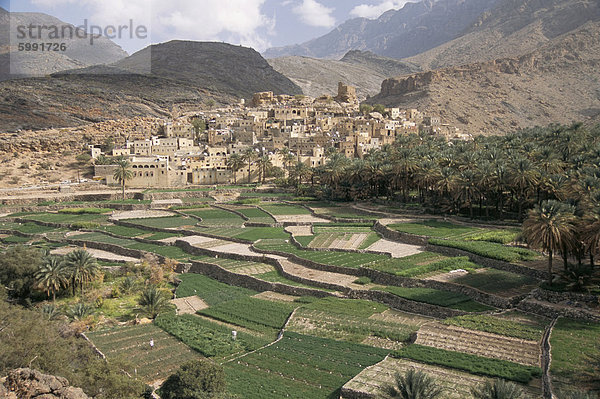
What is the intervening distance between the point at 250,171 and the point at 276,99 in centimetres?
4741

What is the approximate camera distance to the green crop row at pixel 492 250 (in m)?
32.0

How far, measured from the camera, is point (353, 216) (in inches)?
2045

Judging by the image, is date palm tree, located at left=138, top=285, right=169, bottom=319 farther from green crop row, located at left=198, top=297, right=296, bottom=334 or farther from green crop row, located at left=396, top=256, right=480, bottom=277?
green crop row, located at left=396, top=256, right=480, bottom=277

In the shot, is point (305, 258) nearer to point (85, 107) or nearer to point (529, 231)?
point (529, 231)

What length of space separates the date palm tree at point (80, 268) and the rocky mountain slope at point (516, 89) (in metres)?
101

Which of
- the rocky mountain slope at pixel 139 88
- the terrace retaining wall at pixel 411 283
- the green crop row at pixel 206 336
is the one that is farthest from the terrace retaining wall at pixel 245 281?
the rocky mountain slope at pixel 139 88

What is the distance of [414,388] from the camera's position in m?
15.8

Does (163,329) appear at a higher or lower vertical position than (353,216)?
lower

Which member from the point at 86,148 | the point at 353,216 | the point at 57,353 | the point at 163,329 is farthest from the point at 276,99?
the point at 57,353

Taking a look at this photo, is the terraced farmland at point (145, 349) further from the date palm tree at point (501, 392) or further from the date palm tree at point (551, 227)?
the date palm tree at point (551, 227)

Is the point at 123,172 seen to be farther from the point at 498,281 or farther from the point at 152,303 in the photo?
the point at 498,281

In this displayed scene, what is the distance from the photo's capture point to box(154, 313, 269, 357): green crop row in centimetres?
2424

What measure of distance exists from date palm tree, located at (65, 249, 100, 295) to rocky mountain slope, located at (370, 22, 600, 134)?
332 ft

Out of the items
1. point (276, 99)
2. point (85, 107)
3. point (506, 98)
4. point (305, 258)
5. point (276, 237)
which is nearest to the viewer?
point (305, 258)
